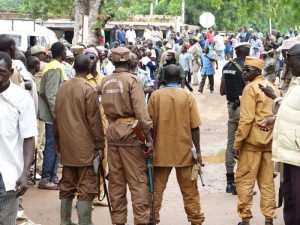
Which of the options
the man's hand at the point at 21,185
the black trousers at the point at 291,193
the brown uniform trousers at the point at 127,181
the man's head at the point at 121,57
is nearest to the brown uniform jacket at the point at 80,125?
the brown uniform trousers at the point at 127,181

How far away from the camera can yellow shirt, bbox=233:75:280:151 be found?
7.65m

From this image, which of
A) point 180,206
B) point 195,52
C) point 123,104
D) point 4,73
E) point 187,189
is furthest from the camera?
point 195,52

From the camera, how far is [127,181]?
290 inches

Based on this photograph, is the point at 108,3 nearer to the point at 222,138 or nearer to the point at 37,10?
the point at 222,138

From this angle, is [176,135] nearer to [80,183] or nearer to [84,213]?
[80,183]

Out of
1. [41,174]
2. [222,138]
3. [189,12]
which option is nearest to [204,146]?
[222,138]

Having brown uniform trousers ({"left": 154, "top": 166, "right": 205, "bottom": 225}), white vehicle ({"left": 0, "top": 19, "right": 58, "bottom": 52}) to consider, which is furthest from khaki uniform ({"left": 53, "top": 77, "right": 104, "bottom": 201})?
white vehicle ({"left": 0, "top": 19, "right": 58, "bottom": 52})

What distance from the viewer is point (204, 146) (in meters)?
14.1

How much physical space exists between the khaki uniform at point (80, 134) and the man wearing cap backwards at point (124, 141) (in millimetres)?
154

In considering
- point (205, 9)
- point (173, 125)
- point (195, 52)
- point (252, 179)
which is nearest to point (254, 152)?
point (252, 179)

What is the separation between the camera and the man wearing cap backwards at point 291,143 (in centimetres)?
584

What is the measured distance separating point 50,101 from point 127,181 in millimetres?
2286

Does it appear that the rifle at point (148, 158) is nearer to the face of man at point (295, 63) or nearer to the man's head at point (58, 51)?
the face of man at point (295, 63)

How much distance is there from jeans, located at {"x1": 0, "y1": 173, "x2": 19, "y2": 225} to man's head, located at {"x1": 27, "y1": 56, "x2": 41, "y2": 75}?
4293mm
